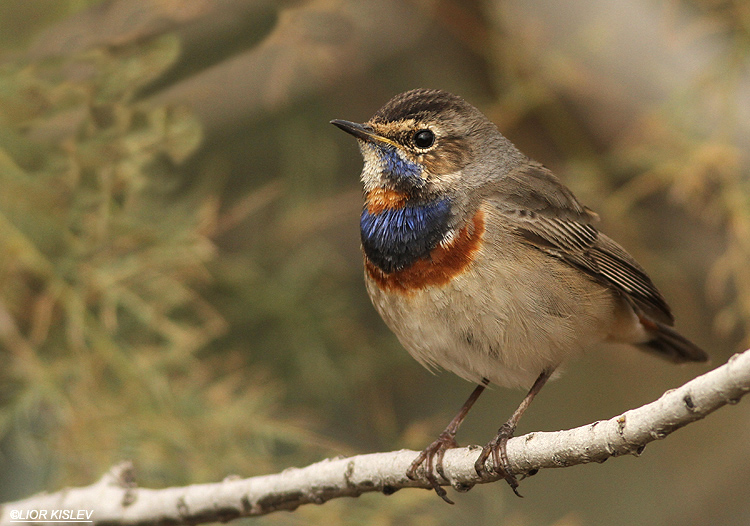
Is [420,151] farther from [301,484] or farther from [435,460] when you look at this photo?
[301,484]

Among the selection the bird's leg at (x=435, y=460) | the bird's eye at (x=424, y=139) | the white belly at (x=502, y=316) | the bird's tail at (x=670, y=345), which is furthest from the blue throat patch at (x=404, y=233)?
the bird's tail at (x=670, y=345)

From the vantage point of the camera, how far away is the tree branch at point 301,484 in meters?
2.64

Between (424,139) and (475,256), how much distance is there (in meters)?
0.61

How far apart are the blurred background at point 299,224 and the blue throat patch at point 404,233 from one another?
1447 millimetres

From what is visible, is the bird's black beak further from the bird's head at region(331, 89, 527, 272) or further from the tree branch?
the tree branch

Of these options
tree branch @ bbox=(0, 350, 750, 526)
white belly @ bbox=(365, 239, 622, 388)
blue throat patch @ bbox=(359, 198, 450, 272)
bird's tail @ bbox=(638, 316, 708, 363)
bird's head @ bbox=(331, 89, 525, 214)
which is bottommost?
tree branch @ bbox=(0, 350, 750, 526)

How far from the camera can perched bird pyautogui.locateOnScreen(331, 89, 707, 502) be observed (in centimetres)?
353

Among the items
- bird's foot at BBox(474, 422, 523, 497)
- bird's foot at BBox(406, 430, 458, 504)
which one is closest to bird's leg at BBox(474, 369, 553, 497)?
bird's foot at BBox(474, 422, 523, 497)

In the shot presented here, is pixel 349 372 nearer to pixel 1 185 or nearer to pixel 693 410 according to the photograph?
pixel 1 185

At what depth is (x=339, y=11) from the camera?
5.61m

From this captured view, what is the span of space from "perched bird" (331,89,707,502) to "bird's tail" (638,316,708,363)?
0.88 feet

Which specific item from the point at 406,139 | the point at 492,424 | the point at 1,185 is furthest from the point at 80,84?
the point at 492,424

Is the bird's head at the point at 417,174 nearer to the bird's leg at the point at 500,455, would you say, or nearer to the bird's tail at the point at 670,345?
the bird's leg at the point at 500,455

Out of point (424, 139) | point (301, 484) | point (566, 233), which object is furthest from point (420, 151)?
point (301, 484)
